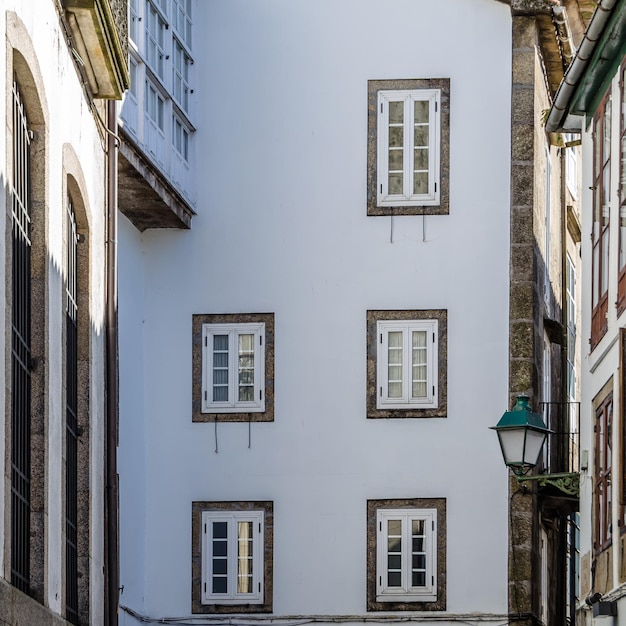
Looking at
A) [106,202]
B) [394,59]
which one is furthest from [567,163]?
[106,202]

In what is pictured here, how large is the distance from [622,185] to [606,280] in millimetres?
1413

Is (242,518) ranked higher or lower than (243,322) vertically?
lower

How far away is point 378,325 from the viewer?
27.8 metres

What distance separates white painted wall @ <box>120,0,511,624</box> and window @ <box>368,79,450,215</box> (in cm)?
18

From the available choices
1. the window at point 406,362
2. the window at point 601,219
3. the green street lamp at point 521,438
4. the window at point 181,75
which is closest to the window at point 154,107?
the window at point 181,75

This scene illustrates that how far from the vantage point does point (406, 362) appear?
27781 millimetres

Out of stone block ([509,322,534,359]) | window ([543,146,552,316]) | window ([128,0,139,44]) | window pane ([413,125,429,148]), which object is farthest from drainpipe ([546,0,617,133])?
window ([128,0,139,44])

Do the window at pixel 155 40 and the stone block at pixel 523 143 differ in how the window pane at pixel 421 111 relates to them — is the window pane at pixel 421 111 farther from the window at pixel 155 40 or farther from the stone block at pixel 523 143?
the window at pixel 155 40

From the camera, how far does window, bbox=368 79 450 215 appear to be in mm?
27984

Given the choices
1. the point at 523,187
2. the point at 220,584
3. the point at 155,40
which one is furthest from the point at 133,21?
the point at 220,584

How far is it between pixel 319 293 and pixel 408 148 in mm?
2332

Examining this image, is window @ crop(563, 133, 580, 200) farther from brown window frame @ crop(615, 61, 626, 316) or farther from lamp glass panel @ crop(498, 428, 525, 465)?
lamp glass panel @ crop(498, 428, 525, 465)

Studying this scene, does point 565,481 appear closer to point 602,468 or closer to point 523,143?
point 602,468

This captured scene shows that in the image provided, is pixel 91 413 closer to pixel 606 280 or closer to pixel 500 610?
pixel 606 280
